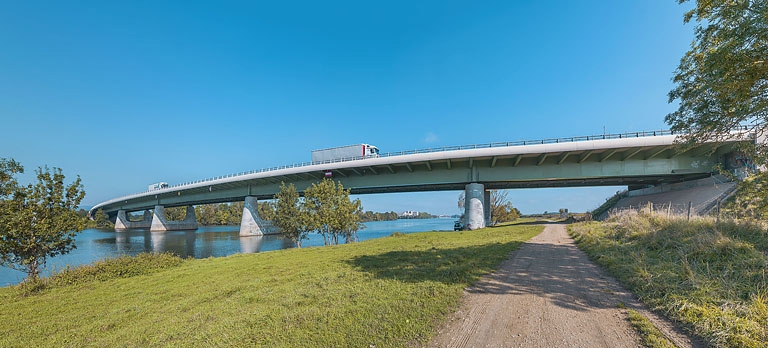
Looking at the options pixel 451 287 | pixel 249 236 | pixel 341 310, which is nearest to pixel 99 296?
pixel 341 310

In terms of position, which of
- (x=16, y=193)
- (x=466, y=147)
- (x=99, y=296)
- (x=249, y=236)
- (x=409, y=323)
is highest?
(x=466, y=147)

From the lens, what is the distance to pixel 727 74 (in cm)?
693

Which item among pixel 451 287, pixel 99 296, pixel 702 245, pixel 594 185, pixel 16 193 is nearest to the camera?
pixel 451 287

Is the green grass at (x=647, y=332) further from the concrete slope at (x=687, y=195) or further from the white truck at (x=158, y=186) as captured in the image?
the white truck at (x=158, y=186)

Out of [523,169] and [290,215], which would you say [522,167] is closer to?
[523,169]

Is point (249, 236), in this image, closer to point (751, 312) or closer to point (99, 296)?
point (99, 296)

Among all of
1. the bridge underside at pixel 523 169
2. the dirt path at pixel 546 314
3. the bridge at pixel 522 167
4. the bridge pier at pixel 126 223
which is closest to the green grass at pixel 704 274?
the dirt path at pixel 546 314

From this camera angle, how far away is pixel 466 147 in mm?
32156

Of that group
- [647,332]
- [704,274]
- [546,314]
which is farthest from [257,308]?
[704,274]

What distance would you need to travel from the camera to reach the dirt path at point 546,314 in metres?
4.25

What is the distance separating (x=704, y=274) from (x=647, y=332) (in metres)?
3.54

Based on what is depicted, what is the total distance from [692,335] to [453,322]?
131 inches

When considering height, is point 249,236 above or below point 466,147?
below

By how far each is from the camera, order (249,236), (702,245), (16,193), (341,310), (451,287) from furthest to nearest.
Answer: (249,236), (16,193), (702,245), (451,287), (341,310)
